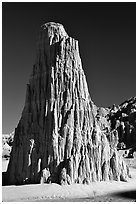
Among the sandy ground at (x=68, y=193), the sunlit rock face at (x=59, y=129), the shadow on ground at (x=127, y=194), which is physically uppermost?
the sunlit rock face at (x=59, y=129)

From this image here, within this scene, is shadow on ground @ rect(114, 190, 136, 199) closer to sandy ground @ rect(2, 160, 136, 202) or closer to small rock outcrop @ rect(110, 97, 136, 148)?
sandy ground @ rect(2, 160, 136, 202)

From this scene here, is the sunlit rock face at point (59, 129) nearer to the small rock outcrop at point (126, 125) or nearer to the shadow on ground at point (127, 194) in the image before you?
the shadow on ground at point (127, 194)

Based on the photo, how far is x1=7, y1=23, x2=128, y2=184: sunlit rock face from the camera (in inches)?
1810

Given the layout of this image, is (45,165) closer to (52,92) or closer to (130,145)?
(52,92)

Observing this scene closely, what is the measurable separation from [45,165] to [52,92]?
14.3 meters

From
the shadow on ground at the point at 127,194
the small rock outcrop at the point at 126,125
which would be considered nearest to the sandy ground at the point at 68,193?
the shadow on ground at the point at 127,194

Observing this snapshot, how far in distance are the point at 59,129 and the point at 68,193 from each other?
12661mm

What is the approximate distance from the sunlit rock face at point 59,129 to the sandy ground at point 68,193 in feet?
6.00

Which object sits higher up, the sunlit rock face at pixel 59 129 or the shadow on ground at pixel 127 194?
the sunlit rock face at pixel 59 129

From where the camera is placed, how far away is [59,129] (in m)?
49.2

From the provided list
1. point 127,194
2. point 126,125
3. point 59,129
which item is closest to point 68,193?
point 127,194

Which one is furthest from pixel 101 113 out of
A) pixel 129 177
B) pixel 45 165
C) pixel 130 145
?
pixel 45 165

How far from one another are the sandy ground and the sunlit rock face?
1830 millimetres

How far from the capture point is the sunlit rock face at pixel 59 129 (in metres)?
46.0
